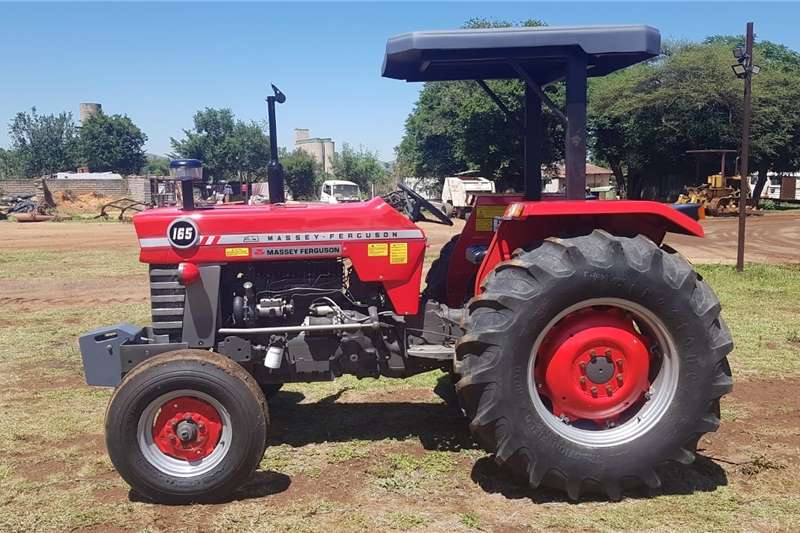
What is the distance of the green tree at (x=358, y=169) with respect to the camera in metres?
59.4

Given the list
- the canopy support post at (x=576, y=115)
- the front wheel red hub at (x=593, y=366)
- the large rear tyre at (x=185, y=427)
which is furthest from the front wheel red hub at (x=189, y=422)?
the canopy support post at (x=576, y=115)

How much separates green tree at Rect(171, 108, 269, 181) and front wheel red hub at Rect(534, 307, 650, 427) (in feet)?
172

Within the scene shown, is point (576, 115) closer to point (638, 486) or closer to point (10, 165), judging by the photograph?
point (638, 486)

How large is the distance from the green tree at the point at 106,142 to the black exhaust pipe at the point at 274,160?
66.7 metres

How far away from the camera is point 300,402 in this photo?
17.2 ft

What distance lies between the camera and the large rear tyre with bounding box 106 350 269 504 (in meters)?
3.45

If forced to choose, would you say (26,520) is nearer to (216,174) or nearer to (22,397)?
(22,397)

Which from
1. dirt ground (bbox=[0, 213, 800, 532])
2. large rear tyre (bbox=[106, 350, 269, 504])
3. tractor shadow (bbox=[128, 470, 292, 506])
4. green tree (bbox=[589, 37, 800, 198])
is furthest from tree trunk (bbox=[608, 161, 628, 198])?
large rear tyre (bbox=[106, 350, 269, 504])

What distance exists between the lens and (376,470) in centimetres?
392

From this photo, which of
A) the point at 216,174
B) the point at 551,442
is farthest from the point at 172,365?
the point at 216,174

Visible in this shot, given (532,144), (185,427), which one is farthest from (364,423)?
(532,144)

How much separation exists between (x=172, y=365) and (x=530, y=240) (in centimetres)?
211

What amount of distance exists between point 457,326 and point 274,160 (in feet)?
4.92

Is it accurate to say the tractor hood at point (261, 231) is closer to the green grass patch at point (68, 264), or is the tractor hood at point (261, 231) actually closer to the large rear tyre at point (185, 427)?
the large rear tyre at point (185, 427)
